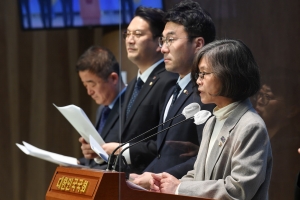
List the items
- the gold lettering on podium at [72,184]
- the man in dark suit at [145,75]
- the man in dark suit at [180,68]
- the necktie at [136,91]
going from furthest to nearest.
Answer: the necktie at [136,91] → the man in dark suit at [145,75] → the man in dark suit at [180,68] → the gold lettering on podium at [72,184]

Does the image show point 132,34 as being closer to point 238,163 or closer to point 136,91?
point 136,91

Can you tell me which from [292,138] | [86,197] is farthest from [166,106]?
[86,197]

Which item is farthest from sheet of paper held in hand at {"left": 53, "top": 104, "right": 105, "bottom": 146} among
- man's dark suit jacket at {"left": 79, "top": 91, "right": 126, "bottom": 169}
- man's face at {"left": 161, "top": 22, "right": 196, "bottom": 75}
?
man's face at {"left": 161, "top": 22, "right": 196, "bottom": 75}

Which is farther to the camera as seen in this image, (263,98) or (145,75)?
(145,75)

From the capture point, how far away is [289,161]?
9.67ft

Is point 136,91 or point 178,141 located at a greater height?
point 136,91

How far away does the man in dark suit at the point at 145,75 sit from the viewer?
3.42 metres

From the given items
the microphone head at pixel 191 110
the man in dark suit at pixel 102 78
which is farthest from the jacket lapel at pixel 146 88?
the man in dark suit at pixel 102 78

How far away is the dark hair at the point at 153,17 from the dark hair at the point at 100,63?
3.52 feet

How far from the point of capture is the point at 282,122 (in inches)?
117

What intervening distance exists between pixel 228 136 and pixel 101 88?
1972 millimetres

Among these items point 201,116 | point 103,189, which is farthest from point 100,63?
point 103,189

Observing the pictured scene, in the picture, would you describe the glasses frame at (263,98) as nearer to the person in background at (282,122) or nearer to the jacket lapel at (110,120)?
the person in background at (282,122)

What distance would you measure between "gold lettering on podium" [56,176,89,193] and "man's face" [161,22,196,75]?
2.39ft
